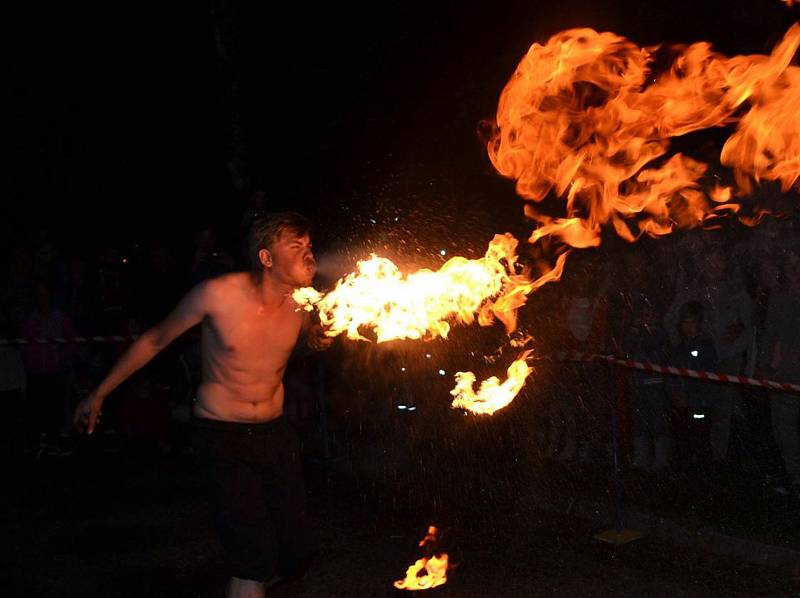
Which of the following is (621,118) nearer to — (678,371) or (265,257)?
(678,371)

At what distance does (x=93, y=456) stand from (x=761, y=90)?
281 inches

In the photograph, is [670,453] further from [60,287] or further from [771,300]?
[60,287]

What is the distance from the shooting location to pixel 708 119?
6844mm

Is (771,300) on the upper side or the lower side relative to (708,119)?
lower

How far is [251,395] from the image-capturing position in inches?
220

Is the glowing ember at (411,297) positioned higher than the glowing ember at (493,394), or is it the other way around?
the glowing ember at (411,297)

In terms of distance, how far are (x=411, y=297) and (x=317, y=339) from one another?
74 cm

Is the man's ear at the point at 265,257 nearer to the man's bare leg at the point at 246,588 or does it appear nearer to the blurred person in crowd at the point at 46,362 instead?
the man's bare leg at the point at 246,588

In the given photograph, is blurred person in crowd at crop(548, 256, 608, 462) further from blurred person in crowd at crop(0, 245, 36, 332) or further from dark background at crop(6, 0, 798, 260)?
blurred person in crowd at crop(0, 245, 36, 332)

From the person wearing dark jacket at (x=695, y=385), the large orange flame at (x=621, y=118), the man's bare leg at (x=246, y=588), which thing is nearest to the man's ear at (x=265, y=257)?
the man's bare leg at (x=246, y=588)

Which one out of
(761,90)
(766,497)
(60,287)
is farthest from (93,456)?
(761,90)

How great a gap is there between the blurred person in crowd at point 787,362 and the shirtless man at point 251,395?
4.18 metres

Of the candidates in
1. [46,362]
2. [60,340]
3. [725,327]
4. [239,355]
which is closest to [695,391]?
[725,327]

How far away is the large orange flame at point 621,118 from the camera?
6.74 m
